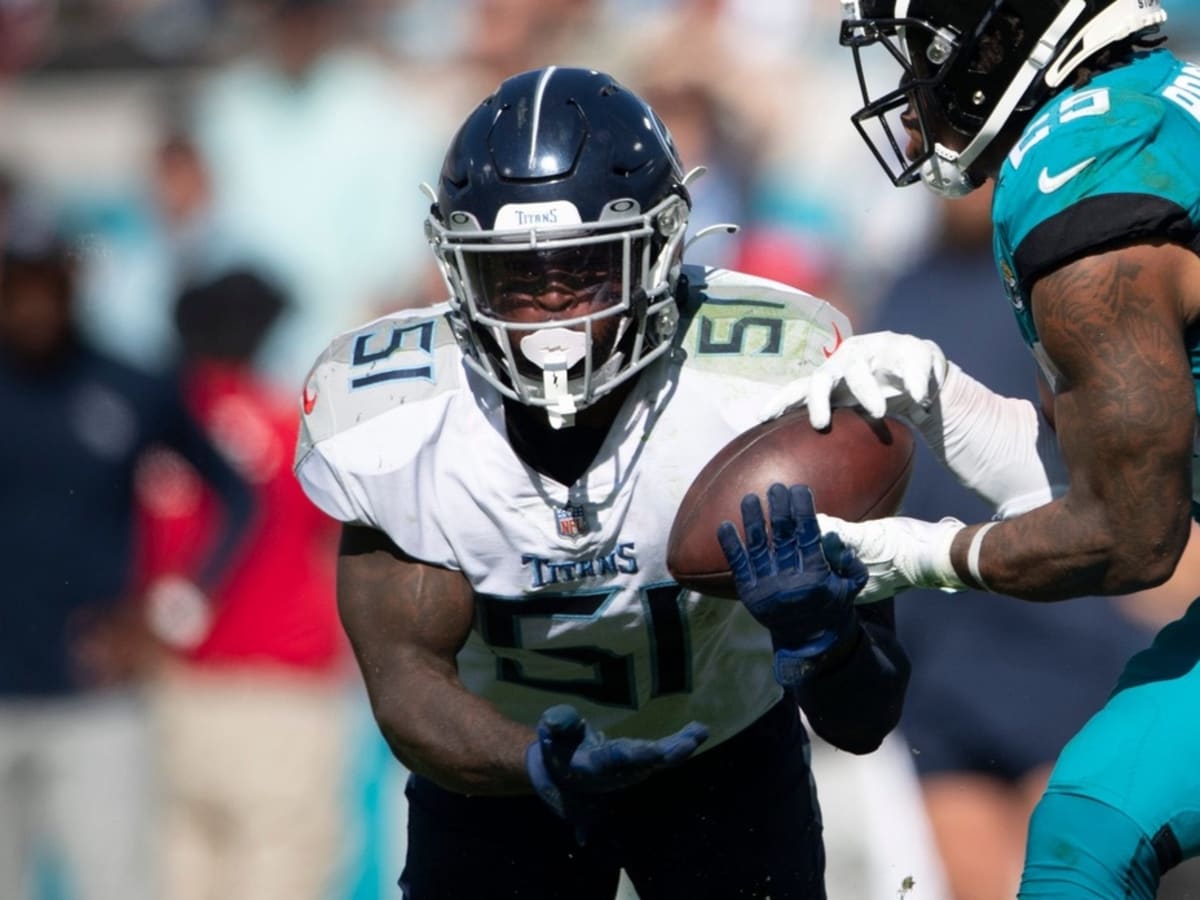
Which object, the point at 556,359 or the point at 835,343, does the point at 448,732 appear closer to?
the point at 556,359

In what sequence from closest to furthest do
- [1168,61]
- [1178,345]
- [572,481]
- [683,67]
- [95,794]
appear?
[1178,345]
[1168,61]
[572,481]
[95,794]
[683,67]

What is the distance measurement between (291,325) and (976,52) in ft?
9.90

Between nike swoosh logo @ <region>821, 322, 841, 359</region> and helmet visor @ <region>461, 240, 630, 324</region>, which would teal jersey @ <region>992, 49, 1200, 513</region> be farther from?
helmet visor @ <region>461, 240, 630, 324</region>

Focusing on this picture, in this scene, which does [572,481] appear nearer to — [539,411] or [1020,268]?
[539,411]

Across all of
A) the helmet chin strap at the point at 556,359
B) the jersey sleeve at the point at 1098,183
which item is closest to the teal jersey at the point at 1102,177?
the jersey sleeve at the point at 1098,183

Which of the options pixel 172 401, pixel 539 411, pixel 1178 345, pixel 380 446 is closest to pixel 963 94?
pixel 1178 345

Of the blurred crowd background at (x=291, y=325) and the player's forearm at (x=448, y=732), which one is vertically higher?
the player's forearm at (x=448, y=732)

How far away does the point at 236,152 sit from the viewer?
6062 millimetres

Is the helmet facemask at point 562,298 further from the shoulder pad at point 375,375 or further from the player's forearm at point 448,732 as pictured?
the player's forearm at point 448,732

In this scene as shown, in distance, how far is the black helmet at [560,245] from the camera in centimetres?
286

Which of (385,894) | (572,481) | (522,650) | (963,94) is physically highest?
(963,94)

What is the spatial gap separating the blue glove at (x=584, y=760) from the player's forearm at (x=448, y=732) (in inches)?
4.4

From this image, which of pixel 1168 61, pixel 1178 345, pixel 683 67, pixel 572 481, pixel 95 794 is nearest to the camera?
pixel 1178 345

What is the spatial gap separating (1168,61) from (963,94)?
291mm
